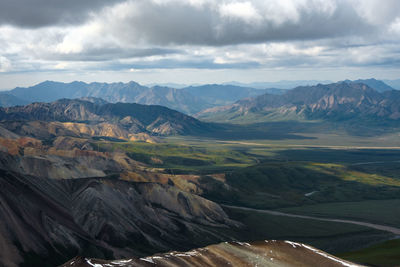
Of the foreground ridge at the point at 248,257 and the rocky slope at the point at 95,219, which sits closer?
the foreground ridge at the point at 248,257

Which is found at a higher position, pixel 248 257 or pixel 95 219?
pixel 248 257

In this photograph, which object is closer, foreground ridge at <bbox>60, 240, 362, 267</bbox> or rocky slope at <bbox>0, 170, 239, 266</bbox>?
foreground ridge at <bbox>60, 240, 362, 267</bbox>

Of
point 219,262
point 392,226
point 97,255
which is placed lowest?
point 392,226

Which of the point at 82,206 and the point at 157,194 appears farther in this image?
the point at 157,194

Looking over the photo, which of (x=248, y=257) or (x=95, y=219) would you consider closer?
(x=248, y=257)

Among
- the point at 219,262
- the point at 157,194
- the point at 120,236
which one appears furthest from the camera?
the point at 157,194

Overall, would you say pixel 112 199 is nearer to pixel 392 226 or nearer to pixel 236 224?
pixel 236 224

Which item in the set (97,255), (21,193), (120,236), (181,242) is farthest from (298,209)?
(21,193)

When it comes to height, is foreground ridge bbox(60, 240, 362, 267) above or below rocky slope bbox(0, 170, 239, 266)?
above
